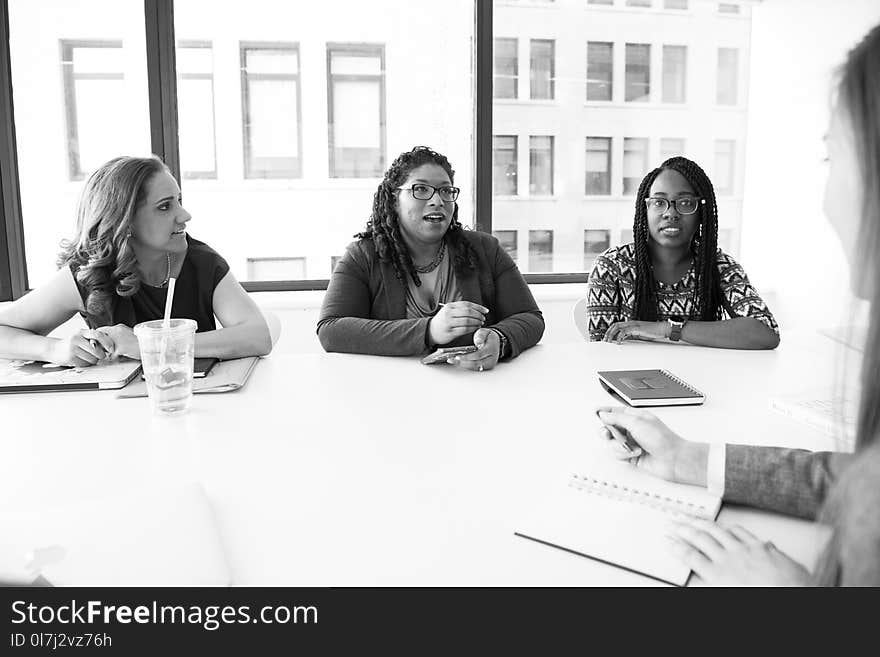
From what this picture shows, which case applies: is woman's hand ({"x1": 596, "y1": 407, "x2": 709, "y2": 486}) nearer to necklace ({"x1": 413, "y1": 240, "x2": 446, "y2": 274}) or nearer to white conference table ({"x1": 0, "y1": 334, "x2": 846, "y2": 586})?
white conference table ({"x1": 0, "y1": 334, "x2": 846, "y2": 586})

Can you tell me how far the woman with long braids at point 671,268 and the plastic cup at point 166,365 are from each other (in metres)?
1.23

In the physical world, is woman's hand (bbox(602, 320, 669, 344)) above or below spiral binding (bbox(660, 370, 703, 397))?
above

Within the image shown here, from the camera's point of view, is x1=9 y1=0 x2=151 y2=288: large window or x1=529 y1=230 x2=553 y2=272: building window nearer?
x1=9 y1=0 x2=151 y2=288: large window

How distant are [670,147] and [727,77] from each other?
0.47 metres

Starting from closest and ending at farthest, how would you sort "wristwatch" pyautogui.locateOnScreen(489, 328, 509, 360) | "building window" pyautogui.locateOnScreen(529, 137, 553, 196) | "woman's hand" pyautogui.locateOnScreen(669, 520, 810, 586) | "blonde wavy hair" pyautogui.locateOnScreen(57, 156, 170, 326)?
→ 1. "woman's hand" pyautogui.locateOnScreen(669, 520, 810, 586)
2. "wristwatch" pyautogui.locateOnScreen(489, 328, 509, 360)
3. "blonde wavy hair" pyautogui.locateOnScreen(57, 156, 170, 326)
4. "building window" pyautogui.locateOnScreen(529, 137, 553, 196)

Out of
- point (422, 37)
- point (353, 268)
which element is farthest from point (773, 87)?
point (353, 268)

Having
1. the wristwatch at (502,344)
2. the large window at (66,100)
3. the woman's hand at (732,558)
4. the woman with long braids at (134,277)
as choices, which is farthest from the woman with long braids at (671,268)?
the large window at (66,100)

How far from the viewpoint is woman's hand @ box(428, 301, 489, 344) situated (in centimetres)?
180

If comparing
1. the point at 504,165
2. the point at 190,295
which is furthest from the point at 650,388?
the point at 504,165

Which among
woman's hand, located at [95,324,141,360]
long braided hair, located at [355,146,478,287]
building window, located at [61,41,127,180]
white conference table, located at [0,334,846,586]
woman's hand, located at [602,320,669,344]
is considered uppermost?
building window, located at [61,41,127,180]

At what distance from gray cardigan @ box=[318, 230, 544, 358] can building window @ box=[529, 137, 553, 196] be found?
5.63 feet

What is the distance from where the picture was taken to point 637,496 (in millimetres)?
973

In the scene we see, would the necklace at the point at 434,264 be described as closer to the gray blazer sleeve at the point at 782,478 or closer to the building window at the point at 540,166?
the gray blazer sleeve at the point at 782,478

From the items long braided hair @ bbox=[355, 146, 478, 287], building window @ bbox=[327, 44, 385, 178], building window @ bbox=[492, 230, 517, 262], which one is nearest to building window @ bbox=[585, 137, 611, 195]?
building window @ bbox=[492, 230, 517, 262]
